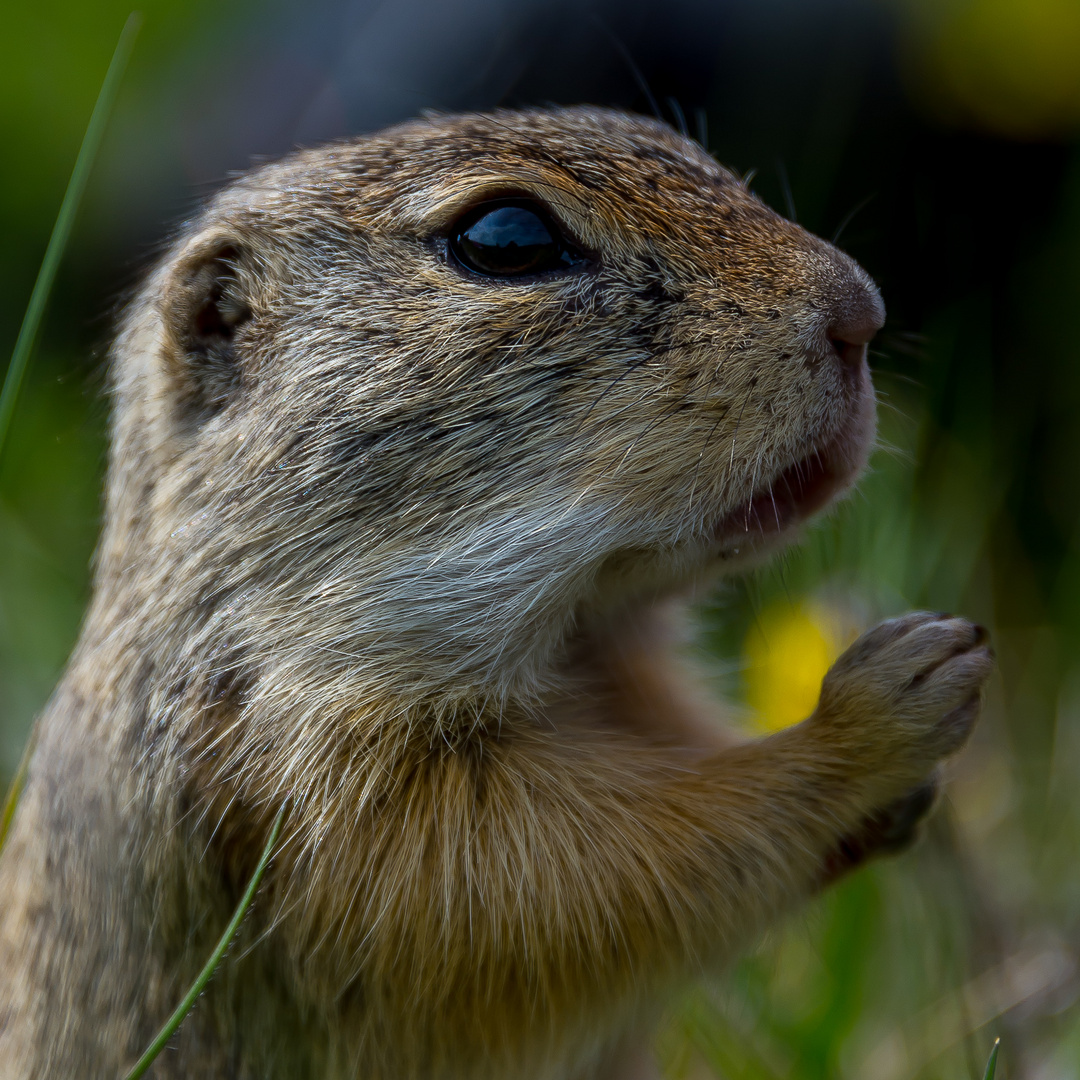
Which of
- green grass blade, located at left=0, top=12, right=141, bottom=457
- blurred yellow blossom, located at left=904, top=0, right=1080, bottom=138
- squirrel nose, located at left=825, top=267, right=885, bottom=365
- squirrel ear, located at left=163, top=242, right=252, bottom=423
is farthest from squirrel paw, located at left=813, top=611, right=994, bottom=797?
blurred yellow blossom, located at left=904, top=0, right=1080, bottom=138

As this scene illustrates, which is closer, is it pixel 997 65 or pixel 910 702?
pixel 910 702

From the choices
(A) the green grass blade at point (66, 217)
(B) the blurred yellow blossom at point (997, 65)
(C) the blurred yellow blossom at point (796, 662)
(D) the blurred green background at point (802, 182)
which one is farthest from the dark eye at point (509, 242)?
(B) the blurred yellow blossom at point (997, 65)

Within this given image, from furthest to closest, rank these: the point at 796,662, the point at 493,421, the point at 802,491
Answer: the point at 796,662 → the point at 802,491 → the point at 493,421

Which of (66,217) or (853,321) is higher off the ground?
(66,217)

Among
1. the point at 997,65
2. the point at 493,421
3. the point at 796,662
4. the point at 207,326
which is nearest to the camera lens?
the point at 493,421

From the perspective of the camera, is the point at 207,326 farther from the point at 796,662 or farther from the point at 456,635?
the point at 796,662

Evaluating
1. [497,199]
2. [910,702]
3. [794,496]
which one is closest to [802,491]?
[794,496]

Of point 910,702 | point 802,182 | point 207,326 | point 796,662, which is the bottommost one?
point 796,662
